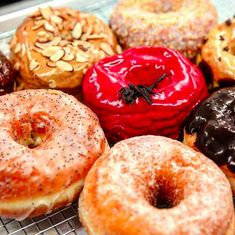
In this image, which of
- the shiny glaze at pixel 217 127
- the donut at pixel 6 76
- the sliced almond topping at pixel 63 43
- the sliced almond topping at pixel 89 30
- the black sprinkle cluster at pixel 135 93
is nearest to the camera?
the shiny glaze at pixel 217 127

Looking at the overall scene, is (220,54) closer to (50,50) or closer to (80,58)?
(80,58)

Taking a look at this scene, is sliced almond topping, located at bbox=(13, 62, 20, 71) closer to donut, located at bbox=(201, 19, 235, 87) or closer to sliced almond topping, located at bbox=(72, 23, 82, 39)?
sliced almond topping, located at bbox=(72, 23, 82, 39)

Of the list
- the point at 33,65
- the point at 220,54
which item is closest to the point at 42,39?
the point at 33,65

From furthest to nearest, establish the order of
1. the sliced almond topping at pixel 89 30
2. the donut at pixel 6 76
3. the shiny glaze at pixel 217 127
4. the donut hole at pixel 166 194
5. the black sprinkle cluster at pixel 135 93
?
the sliced almond topping at pixel 89 30
the donut at pixel 6 76
the black sprinkle cluster at pixel 135 93
the shiny glaze at pixel 217 127
the donut hole at pixel 166 194

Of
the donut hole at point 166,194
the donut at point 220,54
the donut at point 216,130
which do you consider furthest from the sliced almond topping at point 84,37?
the donut hole at point 166,194

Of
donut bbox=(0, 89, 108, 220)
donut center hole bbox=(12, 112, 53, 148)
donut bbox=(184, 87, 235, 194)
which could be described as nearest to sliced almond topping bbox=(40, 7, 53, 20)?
donut bbox=(0, 89, 108, 220)

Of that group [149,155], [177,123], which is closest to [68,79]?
[177,123]

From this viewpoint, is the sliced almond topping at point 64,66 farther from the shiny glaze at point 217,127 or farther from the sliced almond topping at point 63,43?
the shiny glaze at point 217,127

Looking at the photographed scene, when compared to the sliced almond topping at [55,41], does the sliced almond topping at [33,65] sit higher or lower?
lower
